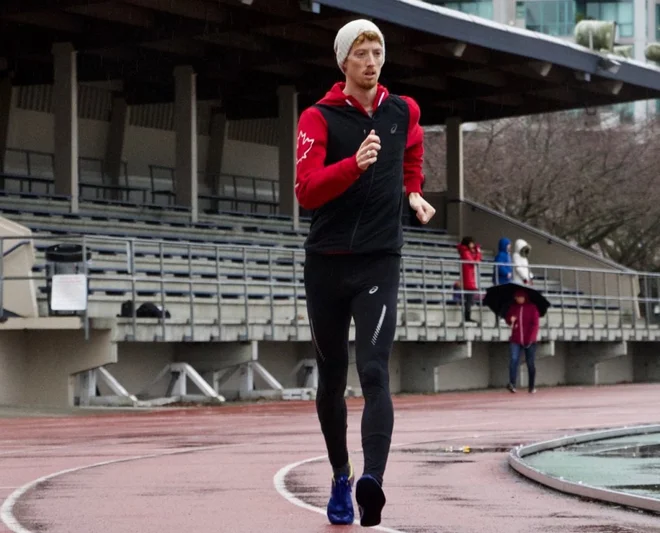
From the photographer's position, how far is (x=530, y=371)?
2880cm

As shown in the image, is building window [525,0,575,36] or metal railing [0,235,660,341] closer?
metal railing [0,235,660,341]

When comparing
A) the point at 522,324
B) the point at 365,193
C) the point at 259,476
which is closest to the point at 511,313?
the point at 522,324

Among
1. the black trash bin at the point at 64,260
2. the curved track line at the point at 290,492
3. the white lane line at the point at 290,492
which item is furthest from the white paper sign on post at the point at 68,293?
the white lane line at the point at 290,492

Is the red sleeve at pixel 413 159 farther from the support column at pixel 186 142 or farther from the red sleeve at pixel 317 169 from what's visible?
the support column at pixel 186 142

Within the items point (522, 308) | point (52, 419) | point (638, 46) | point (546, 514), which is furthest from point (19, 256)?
point (638, 46)

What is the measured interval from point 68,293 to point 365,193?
48.0 feet

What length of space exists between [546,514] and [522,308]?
66.0ft

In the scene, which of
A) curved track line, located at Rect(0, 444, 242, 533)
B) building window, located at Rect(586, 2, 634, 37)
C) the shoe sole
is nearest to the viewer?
the shoe sole

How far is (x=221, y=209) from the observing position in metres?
39.1

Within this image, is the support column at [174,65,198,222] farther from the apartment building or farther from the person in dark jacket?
the apartment building

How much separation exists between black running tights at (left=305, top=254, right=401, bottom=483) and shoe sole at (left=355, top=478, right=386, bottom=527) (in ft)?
0.36

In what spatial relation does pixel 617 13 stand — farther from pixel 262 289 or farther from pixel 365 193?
pixel 365 193

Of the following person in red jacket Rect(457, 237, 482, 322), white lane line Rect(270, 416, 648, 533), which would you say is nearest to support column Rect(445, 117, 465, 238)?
person in red jacket Rect(457, 237, 482, 322)

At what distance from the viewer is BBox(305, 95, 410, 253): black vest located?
286 inches
